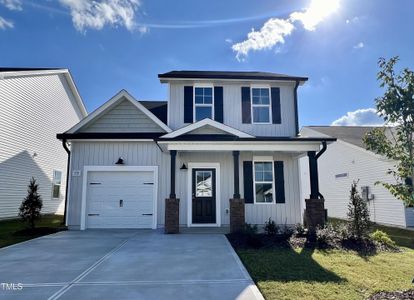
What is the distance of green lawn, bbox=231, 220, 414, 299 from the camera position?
448 cm

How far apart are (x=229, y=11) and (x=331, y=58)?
5116mm

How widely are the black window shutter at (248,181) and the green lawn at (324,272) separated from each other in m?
3.73

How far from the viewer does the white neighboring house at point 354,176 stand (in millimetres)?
13327

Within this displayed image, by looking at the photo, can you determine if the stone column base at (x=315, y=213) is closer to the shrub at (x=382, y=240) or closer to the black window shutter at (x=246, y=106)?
the shrub at (x=382, y=240)

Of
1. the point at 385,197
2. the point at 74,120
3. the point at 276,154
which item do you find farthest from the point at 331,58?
the point at 74,120

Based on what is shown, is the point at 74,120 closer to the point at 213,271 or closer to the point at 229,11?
the point at 229,11

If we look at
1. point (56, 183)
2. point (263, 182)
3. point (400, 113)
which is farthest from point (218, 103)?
point (56, 183)

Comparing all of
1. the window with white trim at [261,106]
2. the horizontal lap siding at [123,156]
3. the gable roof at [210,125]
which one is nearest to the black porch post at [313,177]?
the gable roof at [210,125]

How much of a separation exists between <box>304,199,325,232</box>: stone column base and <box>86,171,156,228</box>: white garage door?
556 cm

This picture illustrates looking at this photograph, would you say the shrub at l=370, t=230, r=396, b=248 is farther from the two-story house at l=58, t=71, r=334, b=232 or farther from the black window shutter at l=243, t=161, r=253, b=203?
the black window shutter at l=243, t=161, r=253, b=203

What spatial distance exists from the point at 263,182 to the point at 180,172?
3.25 metres

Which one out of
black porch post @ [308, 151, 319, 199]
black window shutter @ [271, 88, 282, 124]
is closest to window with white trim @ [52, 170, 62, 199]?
black window shutter @ [271, 88, 282, 124]

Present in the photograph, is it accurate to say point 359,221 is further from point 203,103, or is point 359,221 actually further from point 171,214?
point 203,103

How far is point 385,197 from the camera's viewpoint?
13875 millimetres
